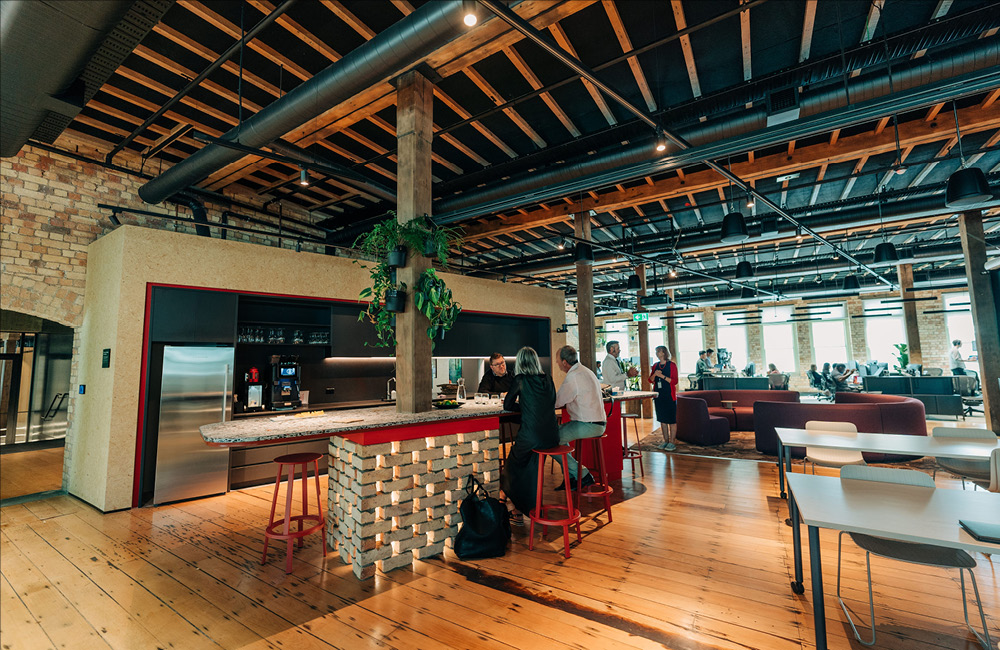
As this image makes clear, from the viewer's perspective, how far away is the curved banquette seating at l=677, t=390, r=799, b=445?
8.30 metres

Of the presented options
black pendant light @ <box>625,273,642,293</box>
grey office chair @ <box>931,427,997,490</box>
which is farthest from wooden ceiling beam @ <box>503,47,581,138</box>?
black pendant light @ <box>625,273,642,293</box>

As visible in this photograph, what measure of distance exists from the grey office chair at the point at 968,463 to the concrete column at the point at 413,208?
16.6 feet

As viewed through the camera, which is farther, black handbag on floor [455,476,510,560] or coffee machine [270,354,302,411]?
coffee machine [270,354,302,411]

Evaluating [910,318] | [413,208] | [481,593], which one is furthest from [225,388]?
[910,318]

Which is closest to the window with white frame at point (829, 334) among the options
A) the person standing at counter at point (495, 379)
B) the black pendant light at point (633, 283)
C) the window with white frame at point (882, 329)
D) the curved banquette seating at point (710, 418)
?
the window with white frame at point (882, 329)

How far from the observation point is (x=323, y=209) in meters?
8.66

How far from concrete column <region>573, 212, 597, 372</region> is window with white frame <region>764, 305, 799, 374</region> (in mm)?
14544

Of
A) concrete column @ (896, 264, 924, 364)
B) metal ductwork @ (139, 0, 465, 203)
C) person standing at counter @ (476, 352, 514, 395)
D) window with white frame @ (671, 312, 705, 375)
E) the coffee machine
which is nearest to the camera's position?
metal ductwork @ (139, 0, 465, 203)

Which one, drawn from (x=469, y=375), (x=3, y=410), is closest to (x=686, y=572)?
(x=469, y=375)

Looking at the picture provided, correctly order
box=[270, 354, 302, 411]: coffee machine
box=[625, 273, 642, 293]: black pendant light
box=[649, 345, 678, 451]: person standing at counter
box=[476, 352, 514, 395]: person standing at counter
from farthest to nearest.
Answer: box=[625, 273, 642, 293]: black pendant light → box=[649, 345, 678, 451]: person standing at counter → box=[270, 354, 302, 411]: coffee machine → box=[476, 352, 514, 395]: person standing at counter

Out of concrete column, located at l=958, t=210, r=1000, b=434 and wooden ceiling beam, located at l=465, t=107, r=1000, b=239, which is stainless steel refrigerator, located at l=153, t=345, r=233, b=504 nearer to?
wooden ceiling beam, located at l=465, t=107, r=1000, b=239

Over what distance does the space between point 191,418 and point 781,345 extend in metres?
21.9

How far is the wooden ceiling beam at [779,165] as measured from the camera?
→ 221 inches

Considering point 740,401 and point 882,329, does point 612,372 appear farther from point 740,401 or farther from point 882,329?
point 882,329
